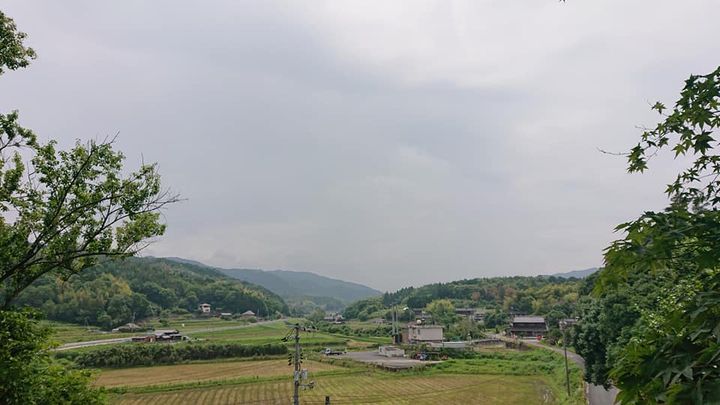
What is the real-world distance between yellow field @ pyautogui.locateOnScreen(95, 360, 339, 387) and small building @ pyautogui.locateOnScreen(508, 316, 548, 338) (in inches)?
1570

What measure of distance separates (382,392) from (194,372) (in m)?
21.1

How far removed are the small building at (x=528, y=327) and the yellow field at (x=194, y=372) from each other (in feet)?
131

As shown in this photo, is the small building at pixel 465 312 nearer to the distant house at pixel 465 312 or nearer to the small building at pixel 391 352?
the distant house at pixel 465 312

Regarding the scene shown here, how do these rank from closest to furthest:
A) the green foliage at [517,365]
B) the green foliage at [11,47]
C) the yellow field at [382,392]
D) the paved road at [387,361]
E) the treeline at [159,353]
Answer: the green foliage at [11,47]
the yellow field at [382,392]
the green foliage at [517,365]
the treeline at [159,353]
the paved road at [387,361]

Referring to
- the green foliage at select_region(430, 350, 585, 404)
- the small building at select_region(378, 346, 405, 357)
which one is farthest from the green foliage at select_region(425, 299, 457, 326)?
the green foliage at select_region(430, 350, 585, 404)

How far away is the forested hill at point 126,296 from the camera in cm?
8050

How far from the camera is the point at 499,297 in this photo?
412 feet

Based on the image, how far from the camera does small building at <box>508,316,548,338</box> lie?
7525 centimetres

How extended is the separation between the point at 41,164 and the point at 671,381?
10.0 metres

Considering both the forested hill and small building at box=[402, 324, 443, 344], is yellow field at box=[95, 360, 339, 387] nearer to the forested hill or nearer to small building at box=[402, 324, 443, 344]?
the forested hill

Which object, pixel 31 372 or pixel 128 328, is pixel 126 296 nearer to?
pixel 128 328

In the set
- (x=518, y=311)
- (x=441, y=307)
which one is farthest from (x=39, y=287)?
(x=518, y=311)

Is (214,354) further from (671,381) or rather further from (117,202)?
(671,381)

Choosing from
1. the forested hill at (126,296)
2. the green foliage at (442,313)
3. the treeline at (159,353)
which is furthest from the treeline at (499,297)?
the treeline at (159,353)
